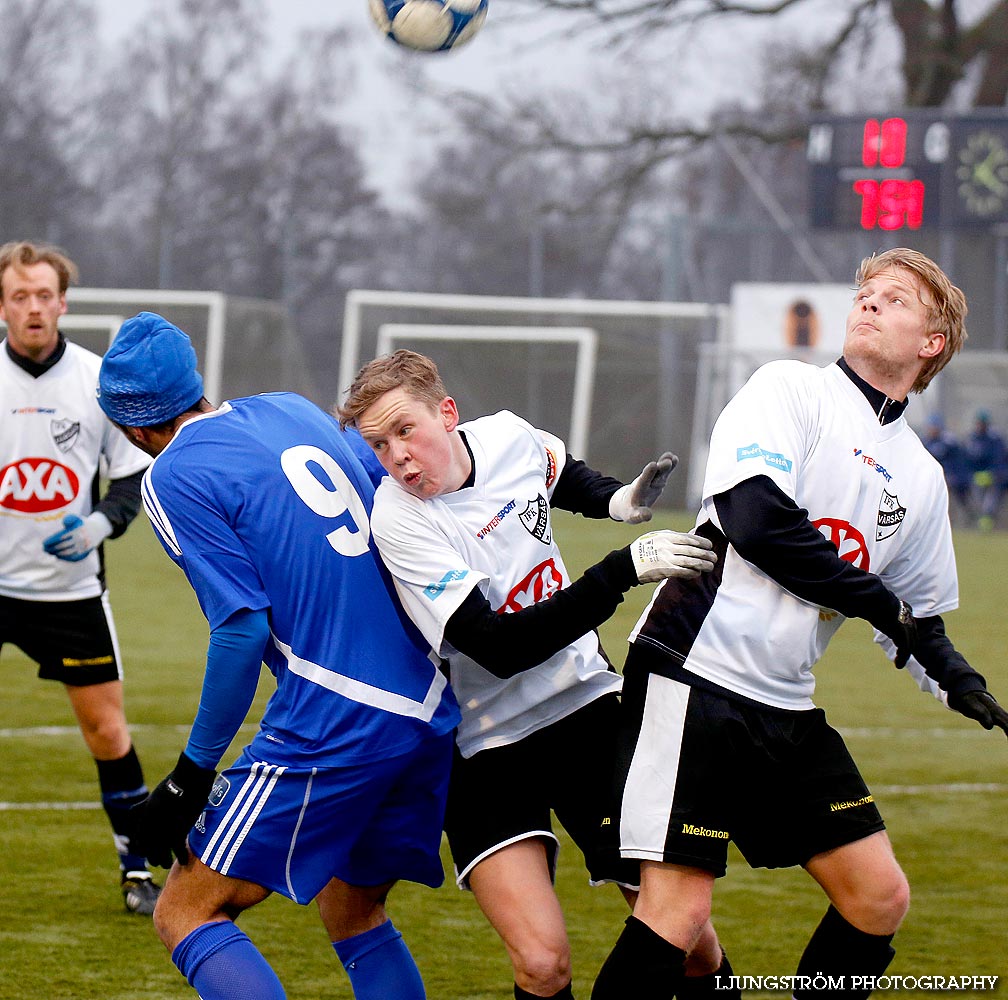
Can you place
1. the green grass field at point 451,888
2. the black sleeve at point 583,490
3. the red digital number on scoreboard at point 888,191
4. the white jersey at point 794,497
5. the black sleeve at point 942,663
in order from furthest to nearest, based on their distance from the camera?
the red digital number on scoreboard at point 888,191, the green grass field at point 451,888, the black sleeve at point 583,490, the black sleeve at point 942,663, the white jersey at point 794,497

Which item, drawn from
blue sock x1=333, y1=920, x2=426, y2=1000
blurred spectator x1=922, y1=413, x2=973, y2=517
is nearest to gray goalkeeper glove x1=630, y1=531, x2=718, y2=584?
blue sock x1=333, y1=920, x2=426, y2=1000

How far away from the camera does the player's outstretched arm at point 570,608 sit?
2.93 m

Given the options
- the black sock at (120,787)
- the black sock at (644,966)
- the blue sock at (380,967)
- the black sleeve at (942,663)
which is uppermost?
the black sleeve at (942,663)

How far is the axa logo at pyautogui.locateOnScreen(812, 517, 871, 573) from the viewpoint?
10.4ft

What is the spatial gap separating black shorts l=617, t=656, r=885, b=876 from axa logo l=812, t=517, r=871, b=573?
1.13ft

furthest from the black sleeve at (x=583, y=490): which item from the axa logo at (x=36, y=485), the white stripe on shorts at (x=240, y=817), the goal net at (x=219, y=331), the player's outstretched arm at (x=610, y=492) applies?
the goal net at (x=219, y=331)

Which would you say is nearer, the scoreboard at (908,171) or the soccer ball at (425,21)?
the soccer ball at (425,21)

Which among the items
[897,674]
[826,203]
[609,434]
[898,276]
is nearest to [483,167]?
[609,434]

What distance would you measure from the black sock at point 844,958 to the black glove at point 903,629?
586 millimetres

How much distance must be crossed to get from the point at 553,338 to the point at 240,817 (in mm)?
18919

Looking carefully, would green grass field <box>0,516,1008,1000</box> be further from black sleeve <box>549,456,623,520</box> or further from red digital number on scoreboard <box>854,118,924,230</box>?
red digital number on scoreboard <box>854,118,924,230</box>

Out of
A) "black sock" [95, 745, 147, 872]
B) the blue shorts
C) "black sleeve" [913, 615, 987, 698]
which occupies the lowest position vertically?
"black sock" [95, 745, 147, 872]

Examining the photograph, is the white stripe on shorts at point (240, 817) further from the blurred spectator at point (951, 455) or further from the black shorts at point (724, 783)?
the blurred spectator at point (951, 455)

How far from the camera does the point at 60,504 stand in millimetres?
5094
